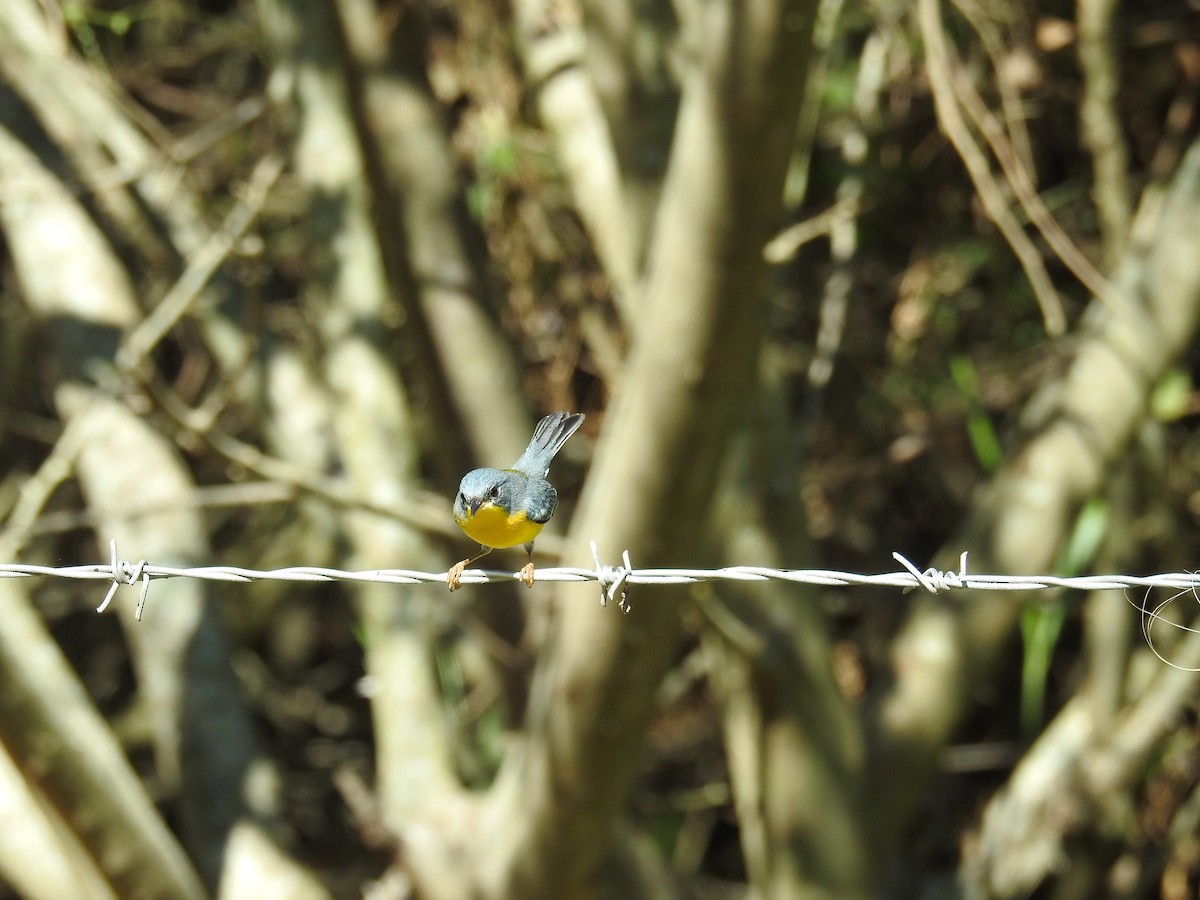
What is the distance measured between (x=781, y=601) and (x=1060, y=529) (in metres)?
0.87

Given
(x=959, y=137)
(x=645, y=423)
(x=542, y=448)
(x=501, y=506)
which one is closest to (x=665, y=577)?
(x=501, y=506)

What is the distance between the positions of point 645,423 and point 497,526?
45 centimetres

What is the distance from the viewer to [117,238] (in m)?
5.36

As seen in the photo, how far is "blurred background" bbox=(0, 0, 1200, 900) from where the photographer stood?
128 inches

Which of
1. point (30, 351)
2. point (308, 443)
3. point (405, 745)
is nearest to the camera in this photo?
point (405, 745)

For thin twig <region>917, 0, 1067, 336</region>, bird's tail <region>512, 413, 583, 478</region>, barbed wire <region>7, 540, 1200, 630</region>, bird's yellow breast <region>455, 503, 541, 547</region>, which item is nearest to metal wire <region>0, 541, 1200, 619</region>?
barbed wire <region>7, 540, 1200, 630</region>

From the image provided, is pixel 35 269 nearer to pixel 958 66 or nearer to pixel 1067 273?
pixel 958 66

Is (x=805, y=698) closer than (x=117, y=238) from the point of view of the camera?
Yes

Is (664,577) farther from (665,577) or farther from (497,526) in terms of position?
(497,526)

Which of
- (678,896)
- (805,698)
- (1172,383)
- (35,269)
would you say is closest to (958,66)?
(1172,383)

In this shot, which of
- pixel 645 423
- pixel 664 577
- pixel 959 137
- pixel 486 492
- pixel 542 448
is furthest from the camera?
pixel 959 137

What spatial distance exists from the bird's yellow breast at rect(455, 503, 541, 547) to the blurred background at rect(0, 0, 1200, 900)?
1.13 ft

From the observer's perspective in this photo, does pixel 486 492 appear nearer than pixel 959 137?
Yes

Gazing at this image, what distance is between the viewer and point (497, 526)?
8.65 ft
